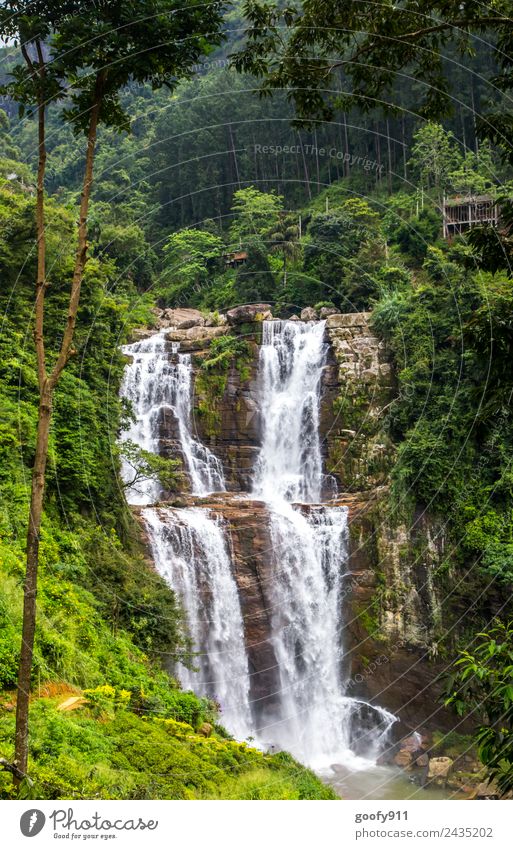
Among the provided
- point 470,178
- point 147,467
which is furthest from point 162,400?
point 470,178

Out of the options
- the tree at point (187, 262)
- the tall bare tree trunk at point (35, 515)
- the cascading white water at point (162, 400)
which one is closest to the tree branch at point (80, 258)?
the tall bare tree trunk at point (35, 515)

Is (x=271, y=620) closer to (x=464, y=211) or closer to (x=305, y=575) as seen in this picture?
(x=305, y=575)

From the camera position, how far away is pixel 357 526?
719 inches

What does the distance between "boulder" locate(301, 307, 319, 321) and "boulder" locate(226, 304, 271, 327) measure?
41.4 inches

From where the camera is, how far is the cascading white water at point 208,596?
16016 mm

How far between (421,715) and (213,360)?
10.7 m

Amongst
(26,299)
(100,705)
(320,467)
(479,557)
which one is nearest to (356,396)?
(320,467)

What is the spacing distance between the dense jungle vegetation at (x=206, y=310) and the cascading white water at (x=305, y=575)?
2.11m

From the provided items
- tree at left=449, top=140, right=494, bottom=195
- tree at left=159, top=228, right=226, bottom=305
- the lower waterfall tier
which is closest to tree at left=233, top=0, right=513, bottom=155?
the lower waterfall tier

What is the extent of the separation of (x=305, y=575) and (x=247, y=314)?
28.3 ft

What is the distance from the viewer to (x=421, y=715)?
16.3 metres

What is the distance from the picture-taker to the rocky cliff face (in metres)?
16.8

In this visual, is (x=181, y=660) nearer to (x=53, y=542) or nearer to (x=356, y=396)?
(x=53, y=542)

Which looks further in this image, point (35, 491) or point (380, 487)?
point (380, 487)
